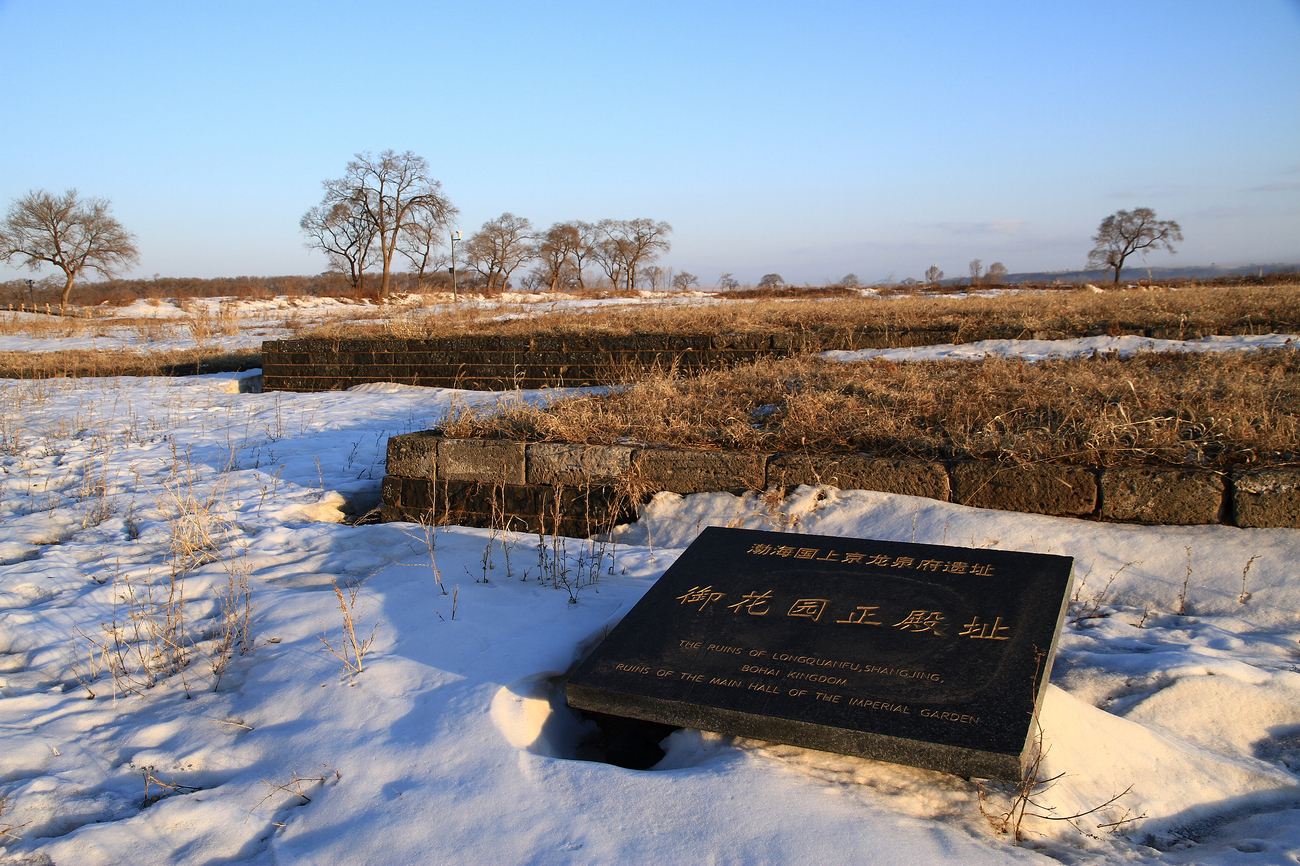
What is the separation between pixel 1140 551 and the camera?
A: 3.57m

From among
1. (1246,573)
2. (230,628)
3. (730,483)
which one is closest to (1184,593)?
(1246,573)

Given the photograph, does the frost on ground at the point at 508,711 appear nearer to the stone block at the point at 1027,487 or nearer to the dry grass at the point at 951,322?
the stone block at the point at 1027,487

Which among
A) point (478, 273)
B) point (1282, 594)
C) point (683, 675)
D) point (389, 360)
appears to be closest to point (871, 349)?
point (1282, 594)

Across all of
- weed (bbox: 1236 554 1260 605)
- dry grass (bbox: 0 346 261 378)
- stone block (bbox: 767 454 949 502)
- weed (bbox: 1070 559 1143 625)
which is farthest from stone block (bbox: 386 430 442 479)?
dry grass (bbox: 0 346 261 378)

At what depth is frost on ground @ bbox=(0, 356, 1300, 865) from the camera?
192 cm

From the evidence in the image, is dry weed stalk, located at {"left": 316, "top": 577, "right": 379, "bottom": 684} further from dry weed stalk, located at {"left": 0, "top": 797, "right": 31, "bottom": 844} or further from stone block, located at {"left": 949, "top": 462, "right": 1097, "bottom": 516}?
stone block, located at {"left": 949, "top": 462, "right": 1097, "bottom": 516}

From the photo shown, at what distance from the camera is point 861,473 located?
165 inches

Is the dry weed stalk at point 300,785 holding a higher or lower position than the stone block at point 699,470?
lower

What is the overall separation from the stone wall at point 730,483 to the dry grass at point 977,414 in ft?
0.57

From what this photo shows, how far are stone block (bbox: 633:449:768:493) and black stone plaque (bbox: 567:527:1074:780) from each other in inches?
54.4

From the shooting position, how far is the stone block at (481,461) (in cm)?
475

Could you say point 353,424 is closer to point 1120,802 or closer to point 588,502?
point 588,502

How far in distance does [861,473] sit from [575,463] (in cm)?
170

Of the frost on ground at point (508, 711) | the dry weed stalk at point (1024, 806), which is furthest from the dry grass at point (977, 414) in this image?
the dry weed stalk at point (1024, 806)
